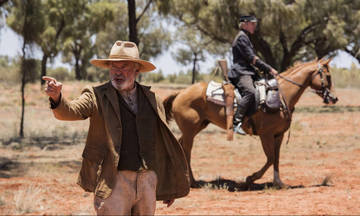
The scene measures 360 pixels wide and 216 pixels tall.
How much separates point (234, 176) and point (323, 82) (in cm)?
292

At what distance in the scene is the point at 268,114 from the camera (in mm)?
9391

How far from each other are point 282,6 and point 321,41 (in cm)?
578

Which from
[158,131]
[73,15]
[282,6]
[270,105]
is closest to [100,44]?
[73,15]

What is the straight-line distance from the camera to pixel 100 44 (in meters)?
63.1

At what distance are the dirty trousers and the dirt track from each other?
3.18m

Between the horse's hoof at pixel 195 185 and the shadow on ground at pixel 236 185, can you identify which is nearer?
the shadow on ground at pixel 236 185

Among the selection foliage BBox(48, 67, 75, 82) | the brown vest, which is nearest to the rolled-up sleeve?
the brown vest

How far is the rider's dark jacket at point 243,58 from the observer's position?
9227 millimetres

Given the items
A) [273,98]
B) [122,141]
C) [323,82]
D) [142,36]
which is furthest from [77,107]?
[142,36]

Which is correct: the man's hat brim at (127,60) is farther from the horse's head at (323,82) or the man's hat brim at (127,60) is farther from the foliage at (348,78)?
the foliage at (348,78)

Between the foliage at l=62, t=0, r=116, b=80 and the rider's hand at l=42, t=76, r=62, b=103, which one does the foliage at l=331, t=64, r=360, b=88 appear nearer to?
the foliage at l=62, t=0, r=116, b=80

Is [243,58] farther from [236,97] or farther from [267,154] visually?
[267,154]

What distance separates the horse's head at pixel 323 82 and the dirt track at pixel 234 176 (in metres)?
1.52

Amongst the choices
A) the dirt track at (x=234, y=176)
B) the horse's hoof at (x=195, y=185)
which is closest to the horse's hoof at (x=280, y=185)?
the dirt track at (x=234, y=176)
